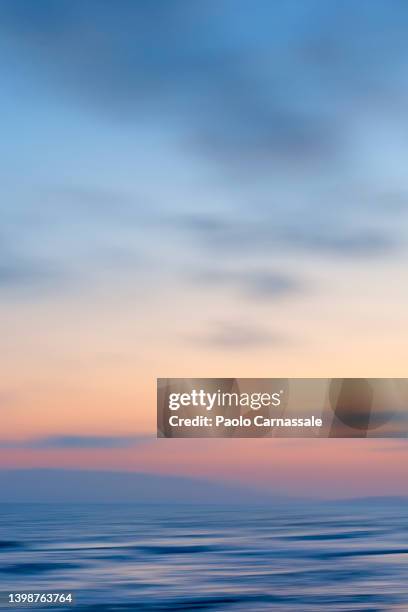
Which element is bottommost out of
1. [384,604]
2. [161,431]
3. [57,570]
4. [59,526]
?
[384,604]

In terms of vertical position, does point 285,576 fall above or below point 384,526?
below

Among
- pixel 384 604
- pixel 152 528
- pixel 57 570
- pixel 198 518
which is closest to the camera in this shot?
pixel 384 604

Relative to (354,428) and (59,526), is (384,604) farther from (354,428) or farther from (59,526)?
(59,526)

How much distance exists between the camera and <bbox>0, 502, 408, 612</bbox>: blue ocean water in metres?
26.5

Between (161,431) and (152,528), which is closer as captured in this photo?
(161,431)

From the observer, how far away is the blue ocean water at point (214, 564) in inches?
1042

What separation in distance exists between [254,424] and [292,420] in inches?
52.8

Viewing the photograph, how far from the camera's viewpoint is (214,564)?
33.8 metres

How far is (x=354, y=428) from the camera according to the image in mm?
29875

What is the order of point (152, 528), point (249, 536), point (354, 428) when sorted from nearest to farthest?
point (354, 428) < point (249, 536) < point (152, 528)

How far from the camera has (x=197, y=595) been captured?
26969mm

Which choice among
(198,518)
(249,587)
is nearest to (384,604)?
(249,587)

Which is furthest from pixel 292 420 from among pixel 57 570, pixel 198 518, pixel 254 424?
pixel 198 518

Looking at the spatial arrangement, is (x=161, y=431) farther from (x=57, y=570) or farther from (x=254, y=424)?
(x=57, y=570)
